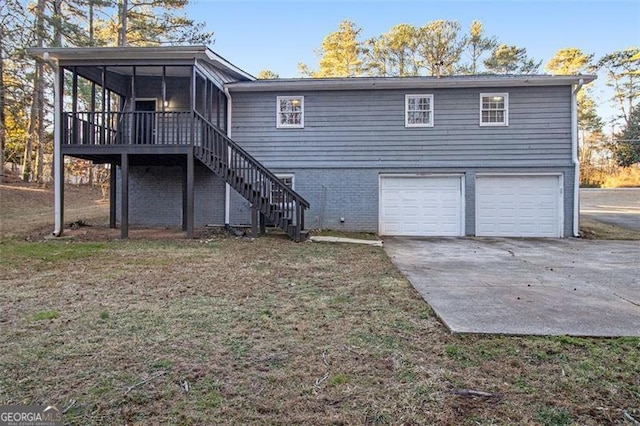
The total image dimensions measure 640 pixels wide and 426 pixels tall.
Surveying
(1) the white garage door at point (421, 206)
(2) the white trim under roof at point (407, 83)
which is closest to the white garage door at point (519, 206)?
(1) the white garage door at point (421, 206)

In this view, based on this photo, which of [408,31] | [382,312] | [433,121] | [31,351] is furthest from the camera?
[408,31]

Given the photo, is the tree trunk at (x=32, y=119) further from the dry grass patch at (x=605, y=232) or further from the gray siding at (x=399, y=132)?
the dry grass patch at (x=605, y=232)

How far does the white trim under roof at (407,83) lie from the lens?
1120 cm

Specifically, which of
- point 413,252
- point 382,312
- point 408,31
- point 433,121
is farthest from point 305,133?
point 408,31

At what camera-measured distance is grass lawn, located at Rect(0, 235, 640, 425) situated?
224cm

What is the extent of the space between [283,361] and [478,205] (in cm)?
1027

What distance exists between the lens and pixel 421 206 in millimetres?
11922

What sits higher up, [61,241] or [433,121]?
[433,121]

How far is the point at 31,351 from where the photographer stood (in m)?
3.00

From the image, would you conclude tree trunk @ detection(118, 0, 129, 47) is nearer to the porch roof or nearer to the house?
the house

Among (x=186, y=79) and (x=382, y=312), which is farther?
(x=186, y=79)

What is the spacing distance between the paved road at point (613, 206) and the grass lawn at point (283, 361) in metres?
13.4

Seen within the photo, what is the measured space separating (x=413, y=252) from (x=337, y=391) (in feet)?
21.2

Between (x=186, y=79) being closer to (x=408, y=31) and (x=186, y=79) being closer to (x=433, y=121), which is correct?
A: (x=433, y=121)
